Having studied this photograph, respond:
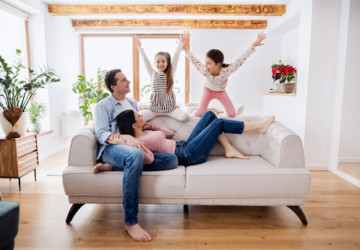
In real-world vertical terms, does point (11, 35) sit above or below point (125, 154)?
above

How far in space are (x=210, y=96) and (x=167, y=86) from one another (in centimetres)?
67

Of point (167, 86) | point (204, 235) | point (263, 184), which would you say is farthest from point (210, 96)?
point (204, 235)

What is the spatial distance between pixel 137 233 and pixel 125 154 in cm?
56

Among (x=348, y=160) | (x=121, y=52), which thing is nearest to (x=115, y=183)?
(x=348, y=160)

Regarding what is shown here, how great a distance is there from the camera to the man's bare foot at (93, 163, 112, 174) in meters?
1.94

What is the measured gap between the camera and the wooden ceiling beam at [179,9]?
4574 mm

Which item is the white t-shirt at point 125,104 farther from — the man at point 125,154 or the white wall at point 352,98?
the white wall at point 352,98

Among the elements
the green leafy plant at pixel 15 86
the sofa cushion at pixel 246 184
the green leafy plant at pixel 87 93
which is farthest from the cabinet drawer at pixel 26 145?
the green leafy plant at pixel 87 93

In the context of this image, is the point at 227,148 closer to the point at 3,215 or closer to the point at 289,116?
the point at 3,215

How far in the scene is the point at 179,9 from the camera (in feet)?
15.1

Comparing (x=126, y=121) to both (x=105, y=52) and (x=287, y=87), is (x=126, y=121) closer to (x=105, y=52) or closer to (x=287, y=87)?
(x=287, y=87)

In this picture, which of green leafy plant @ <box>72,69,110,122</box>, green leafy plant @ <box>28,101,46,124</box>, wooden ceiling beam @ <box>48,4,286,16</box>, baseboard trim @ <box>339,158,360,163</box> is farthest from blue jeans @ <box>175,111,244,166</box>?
green leafy plant @ <box>72,69,110,122</box>

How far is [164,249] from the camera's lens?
1.73 m

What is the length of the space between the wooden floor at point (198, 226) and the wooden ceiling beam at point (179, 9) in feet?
10.9
